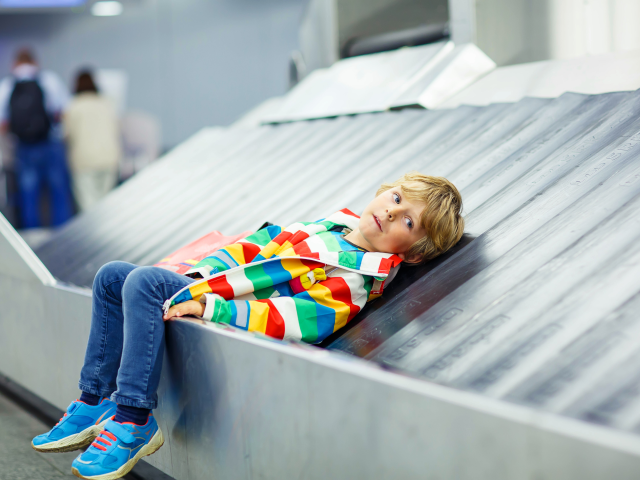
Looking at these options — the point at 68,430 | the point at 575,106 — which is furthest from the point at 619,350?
the point at 575,106

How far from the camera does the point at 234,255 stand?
225 centimetres

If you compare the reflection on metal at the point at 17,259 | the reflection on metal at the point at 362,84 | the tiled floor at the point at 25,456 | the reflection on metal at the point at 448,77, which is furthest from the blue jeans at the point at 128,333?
the reflection on metal at the point at 362,84

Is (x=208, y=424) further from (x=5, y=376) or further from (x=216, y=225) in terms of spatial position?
(x=5, y=376)

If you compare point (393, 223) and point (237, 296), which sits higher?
point (393, 223)

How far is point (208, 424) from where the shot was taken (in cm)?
194

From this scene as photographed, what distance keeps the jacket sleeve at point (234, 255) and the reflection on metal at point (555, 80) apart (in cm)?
184

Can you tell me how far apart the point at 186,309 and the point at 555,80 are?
2.54m

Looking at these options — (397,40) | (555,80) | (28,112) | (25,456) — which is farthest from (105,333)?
(28,112)

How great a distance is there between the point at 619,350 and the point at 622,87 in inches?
78.4

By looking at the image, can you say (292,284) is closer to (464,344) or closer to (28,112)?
(464,344)

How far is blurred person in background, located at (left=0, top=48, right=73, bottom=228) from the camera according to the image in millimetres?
7887

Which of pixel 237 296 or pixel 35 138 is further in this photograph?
pixel 35 138

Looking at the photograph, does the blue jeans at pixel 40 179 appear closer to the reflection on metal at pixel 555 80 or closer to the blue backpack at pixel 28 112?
the blue backpack at pixel 28 112

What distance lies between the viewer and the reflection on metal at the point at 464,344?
1.28 meters
